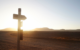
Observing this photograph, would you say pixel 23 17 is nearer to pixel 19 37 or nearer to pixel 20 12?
pixel 20 12

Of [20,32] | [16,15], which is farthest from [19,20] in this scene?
[20,32]

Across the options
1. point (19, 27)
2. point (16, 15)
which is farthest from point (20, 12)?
point (19, 27)

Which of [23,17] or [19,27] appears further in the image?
[23,17]

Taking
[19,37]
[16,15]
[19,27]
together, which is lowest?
[19,37]

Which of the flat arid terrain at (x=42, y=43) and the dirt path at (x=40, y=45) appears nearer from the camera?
the dirt path at (x=40, y=45)

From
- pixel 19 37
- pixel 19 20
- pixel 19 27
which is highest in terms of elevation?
pixel 19 20

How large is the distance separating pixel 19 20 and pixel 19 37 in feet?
2.99

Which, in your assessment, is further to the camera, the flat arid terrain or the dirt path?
the flat arid terrain

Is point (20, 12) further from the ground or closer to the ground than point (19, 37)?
further from the ground

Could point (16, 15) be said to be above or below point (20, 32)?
above

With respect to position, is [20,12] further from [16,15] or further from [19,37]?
[19,37]

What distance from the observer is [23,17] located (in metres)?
4.56

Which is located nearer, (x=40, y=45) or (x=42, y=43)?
(x=40, y=45)

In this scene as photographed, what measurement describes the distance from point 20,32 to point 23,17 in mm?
859
